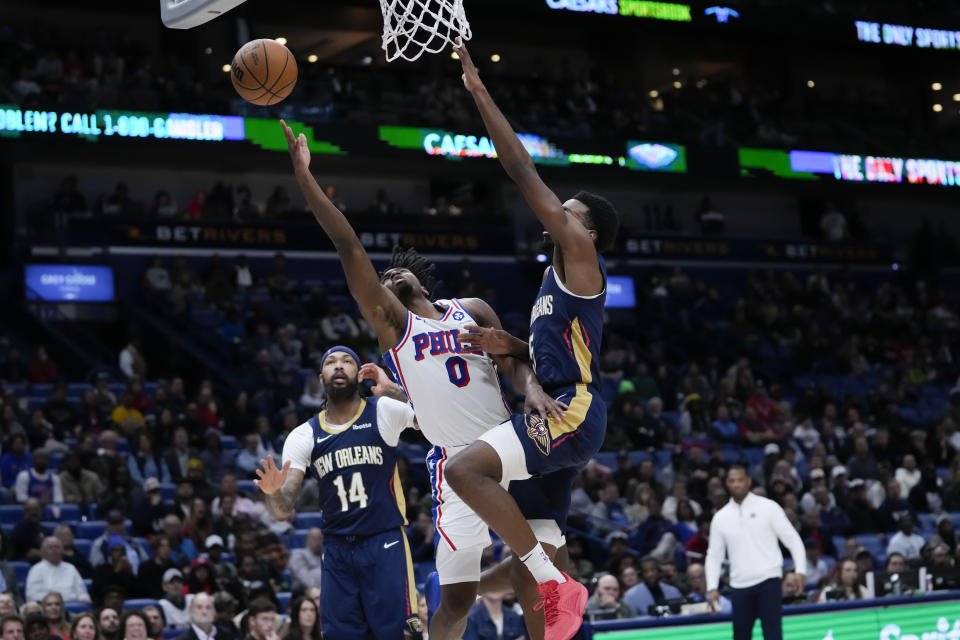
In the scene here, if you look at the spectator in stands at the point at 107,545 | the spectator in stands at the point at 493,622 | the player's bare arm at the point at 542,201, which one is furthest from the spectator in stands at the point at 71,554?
the player's bare arm at the point at 542,201

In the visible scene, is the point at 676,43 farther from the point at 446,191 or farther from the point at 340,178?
the point at 340,178

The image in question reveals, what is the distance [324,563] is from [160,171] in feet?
60.8

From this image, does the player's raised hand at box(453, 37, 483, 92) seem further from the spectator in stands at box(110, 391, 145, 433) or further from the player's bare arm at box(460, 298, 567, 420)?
the spectator in stands at box(110, 391, 145, 433)

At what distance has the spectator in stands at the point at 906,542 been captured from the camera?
1653 cm

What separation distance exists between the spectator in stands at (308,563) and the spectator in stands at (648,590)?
3.12m

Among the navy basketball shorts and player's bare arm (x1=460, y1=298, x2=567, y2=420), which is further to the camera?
the navy basketball shorts

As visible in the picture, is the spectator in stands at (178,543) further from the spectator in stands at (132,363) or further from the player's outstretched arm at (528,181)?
the player's outstretched arm at (528,181)

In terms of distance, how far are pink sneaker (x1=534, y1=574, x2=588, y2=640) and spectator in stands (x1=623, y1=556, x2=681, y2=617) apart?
666 cm

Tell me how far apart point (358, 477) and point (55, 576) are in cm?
520

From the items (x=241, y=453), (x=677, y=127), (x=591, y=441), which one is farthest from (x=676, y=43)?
(x=591, y=441)

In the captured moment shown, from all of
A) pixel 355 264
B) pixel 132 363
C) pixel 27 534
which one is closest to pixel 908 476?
pixel 132 363

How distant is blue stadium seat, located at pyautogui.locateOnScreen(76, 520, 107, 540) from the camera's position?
13.7 m

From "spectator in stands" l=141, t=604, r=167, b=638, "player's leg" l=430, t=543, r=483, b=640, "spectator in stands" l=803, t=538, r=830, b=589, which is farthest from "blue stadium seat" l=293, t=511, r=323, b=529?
"player's leg" l=430, t=543, r=483, b=640

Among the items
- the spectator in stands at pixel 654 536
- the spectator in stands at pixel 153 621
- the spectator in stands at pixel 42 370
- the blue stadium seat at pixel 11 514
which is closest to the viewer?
the spectator in stands at pixel 153 621
